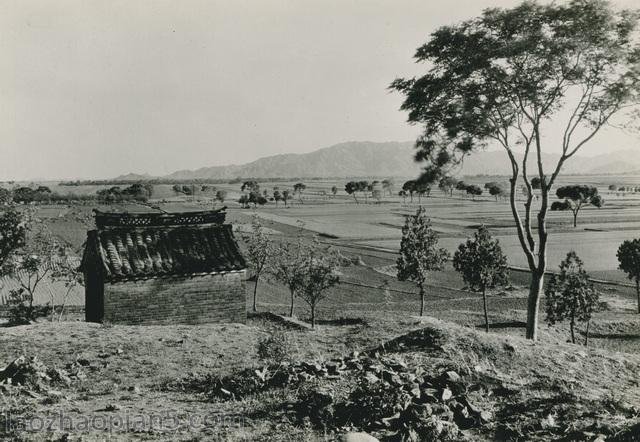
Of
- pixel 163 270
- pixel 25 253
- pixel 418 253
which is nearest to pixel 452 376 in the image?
pixel 163 270

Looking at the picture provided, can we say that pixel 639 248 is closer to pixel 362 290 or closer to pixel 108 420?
pixel 362 290

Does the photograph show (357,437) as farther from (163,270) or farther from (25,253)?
(25,253)

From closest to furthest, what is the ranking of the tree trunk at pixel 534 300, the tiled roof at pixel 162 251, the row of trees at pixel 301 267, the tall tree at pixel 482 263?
the tree trunk at pixel 534 300, the tiled roof at pixel 162 251, the row of trees at pixel 301 267, the tall tree at pixel 482 263

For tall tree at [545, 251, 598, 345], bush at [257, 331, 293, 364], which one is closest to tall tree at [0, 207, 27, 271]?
bush at [257, 331, 293, 364]

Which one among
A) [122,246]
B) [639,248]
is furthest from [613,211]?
[122,246]

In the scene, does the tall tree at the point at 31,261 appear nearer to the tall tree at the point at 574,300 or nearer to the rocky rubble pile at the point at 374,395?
the rocky rubble pile at the point at 374,395

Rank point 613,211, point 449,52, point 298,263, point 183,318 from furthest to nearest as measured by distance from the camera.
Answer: point 613,211
point 298,263
point 183,318
point 449,52

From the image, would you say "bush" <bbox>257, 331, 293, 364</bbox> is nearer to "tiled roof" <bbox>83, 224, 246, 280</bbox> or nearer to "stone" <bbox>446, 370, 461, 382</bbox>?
"stone" <bbox>446, 370, 461, 382</bbox>

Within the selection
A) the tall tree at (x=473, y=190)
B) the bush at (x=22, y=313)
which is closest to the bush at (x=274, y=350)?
the bush at (x=22, y=313)
